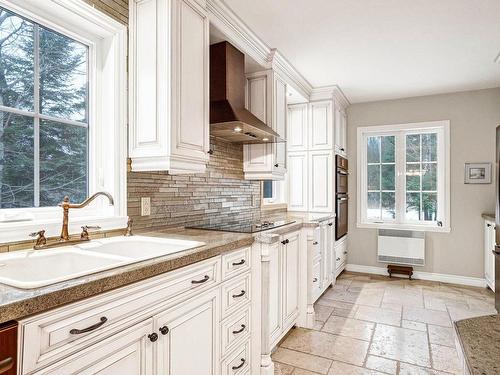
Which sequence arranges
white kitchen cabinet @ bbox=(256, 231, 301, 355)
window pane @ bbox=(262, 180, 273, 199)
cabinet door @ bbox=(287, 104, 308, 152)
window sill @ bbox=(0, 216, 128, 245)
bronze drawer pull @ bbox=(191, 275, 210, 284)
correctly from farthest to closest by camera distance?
1. cabinet door @ bbox=(287, 104, 308, 152)
2. window pane @ bbox=(262, 180, 273, 199)
3. white kitchen cabinet @ bbox=(256, 231, 301, 355)
4. bronze drawer pull @ bbox=(191, 275, 210, 284)
5. window sill @ bbox=(0, 216, 128, 245)

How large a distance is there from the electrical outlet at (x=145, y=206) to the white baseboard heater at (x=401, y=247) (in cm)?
372

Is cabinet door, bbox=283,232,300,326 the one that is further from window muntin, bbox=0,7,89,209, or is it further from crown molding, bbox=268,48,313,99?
crown molding, bbox=268,48,313,99

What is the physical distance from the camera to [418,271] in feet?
14.8

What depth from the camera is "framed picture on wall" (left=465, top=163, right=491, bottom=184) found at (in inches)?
163

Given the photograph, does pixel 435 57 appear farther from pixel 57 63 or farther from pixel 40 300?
pixel 40 300

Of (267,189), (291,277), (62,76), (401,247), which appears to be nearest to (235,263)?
(291,277)

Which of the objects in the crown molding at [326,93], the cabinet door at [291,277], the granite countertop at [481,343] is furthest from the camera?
the crown molding at [326,93]

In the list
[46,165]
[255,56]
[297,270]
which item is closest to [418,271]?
[297,270]

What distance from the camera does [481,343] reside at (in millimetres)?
628

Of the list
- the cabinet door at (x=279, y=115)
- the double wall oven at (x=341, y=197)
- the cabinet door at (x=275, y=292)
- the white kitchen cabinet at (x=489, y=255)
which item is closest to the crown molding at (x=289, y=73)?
the cabinet door at (x=279, y=115)

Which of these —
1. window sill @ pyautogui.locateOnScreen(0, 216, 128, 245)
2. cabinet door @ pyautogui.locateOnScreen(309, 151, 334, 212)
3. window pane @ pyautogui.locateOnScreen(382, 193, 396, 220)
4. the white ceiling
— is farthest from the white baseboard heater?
window sill @ pyautogui.locateOnScreen(0, 216, 128, 245)

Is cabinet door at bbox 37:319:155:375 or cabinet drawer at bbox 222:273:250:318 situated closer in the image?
cabinet door at bbox 37:319:155:375

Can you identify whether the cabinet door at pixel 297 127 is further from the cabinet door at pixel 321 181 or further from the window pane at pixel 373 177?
the window pane at pixel 373 177

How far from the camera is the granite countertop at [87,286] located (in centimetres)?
79
